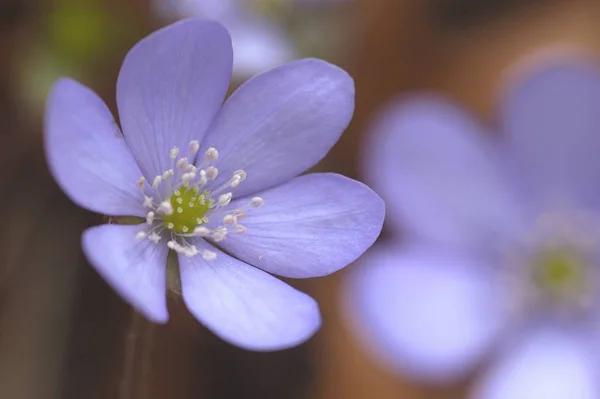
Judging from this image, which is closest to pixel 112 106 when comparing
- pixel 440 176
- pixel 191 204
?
pixel 440 176

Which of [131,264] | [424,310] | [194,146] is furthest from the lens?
[424,310]

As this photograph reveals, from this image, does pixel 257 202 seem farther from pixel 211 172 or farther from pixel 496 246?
pixel 496 246

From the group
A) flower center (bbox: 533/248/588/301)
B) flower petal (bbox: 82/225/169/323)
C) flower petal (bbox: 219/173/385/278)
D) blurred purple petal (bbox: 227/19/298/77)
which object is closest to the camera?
flower petal (bbox: 82/225/169/323)

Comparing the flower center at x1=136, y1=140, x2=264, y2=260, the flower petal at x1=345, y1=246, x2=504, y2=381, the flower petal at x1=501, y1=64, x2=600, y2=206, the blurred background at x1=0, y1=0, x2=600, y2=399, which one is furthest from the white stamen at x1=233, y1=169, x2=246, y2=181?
the flower petal at x1=501, y1=64, x2=600, y2=206

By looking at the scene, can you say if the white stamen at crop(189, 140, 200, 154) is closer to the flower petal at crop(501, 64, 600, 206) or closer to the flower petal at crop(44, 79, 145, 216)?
the flower petal at crop(44, 79, 145, 216)

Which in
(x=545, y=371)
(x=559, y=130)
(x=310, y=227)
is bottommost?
(x=545, y=371)
